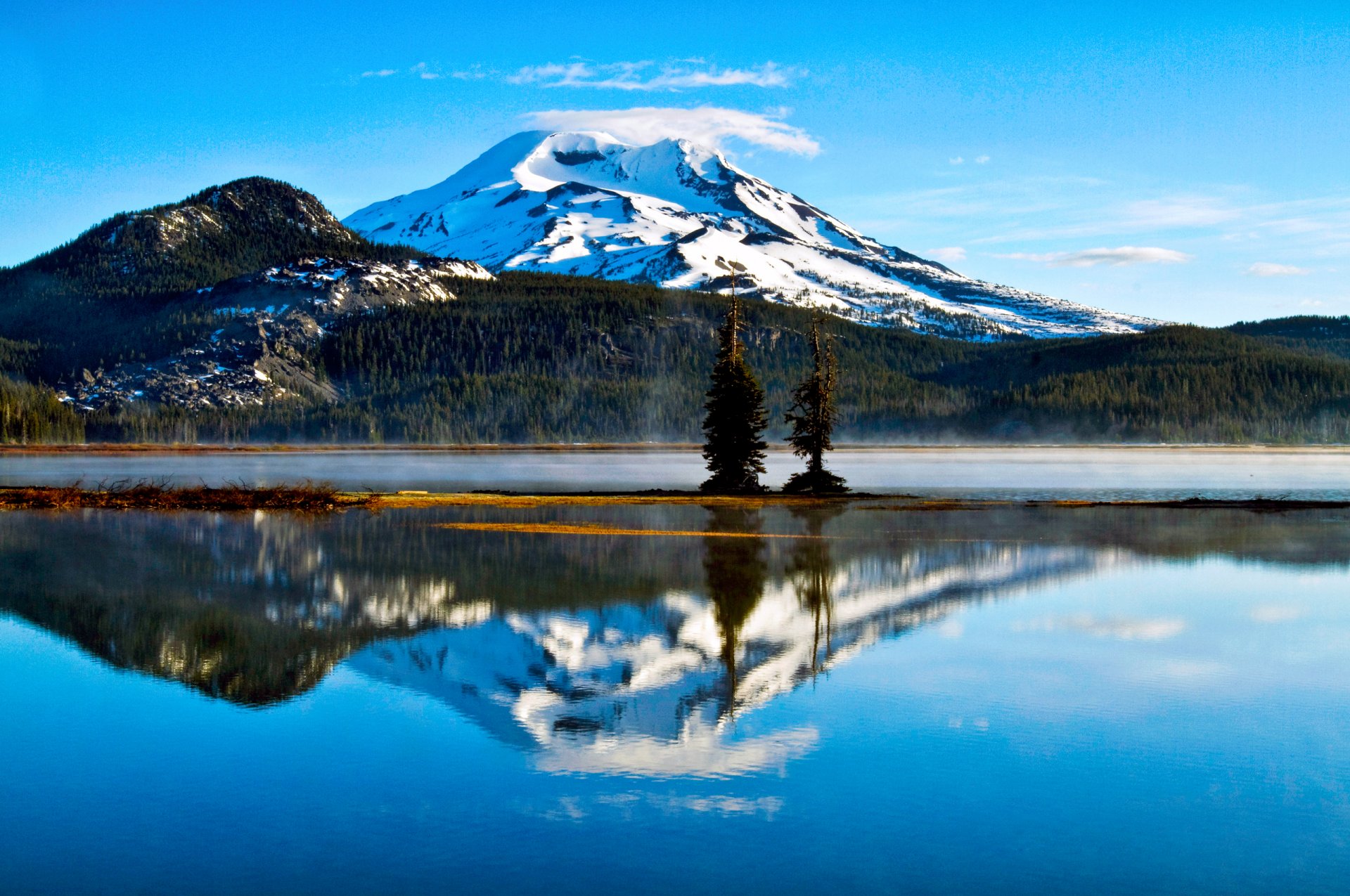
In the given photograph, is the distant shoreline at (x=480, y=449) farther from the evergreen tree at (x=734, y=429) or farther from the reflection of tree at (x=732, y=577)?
the reflection of tree at (x=732, y=577)

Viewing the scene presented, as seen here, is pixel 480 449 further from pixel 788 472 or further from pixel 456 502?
pixel 456 502

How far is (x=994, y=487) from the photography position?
226ft

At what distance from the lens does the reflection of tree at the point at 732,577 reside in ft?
63.5

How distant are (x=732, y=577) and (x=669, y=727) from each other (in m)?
13.2

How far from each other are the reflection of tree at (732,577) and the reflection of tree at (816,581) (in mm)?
835

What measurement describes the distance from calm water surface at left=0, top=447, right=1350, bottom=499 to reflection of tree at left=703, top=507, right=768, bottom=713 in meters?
25.5

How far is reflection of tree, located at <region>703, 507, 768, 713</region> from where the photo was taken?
19.3 meters

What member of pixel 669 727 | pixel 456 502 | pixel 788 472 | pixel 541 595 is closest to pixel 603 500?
pixel 456 502

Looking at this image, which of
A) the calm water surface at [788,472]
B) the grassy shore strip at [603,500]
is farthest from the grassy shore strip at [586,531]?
the calm water surface at [788,472]

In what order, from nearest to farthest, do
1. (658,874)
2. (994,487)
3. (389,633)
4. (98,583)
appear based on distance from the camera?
(658,874)
(389,633)
(98,583)
(994,487)

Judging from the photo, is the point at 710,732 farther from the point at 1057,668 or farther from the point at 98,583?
the point at 98,583

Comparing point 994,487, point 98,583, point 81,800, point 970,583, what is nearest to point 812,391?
point 994,487

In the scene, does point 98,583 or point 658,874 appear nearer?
point 658,874

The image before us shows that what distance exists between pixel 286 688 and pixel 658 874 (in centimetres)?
793
